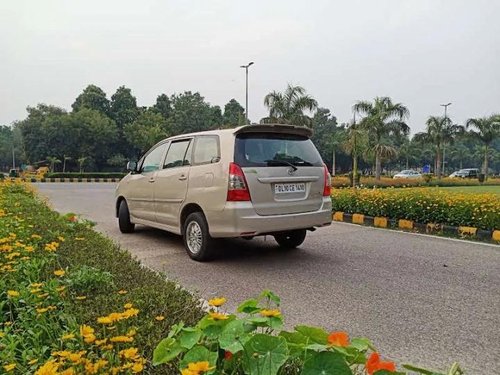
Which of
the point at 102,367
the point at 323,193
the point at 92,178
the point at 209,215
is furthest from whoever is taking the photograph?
the point at 92,178

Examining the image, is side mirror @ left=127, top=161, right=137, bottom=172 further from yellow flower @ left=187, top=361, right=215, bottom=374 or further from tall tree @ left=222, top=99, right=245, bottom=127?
tall tree @ left=222, top=99, right=245, bottom=127

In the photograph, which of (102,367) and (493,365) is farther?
(493,365)

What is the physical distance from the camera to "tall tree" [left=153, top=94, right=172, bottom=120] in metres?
52.7

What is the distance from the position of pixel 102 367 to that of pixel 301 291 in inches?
109

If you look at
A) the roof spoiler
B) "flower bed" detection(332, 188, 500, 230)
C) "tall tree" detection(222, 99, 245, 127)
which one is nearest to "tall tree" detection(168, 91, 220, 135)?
"tall tree" detection(222, 99, 245, 127)

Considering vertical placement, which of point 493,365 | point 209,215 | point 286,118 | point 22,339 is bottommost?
point 493,365

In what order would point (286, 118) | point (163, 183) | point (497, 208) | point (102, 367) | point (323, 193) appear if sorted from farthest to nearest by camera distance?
point (286, 118), point (497, 208), point (163, 183), point (323, 193), point (102, 367)

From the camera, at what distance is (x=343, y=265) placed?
16.7 ft

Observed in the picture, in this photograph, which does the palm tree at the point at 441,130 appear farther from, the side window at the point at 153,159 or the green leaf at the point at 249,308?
the green leaf at the point at 249,308

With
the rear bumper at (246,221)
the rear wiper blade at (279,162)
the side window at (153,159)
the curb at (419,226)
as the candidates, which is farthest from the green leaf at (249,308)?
the curb at (419,226)

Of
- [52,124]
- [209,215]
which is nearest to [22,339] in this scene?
[209,215]

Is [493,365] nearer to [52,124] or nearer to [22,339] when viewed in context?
[22,339]

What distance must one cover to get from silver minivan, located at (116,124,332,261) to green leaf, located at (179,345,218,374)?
3.30 m

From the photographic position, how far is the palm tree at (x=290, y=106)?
77.8 feet
